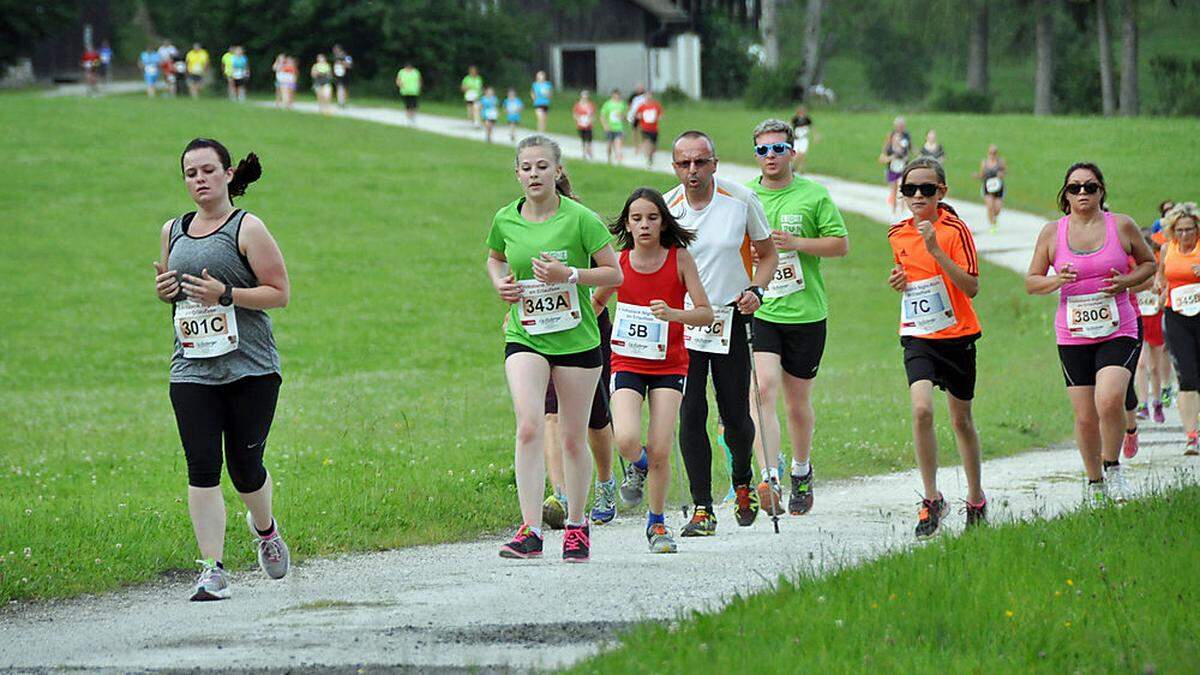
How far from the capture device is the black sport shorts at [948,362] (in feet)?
30.8

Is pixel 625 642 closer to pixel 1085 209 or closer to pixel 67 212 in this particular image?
pixel 1085 209

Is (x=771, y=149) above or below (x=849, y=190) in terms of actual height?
above

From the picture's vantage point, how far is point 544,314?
8.55 meters

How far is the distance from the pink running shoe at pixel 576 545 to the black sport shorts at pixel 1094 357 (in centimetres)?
309

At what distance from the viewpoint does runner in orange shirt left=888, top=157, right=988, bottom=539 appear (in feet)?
30.7

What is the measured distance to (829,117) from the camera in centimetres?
5566

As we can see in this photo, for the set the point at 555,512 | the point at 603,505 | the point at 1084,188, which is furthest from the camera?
the point at 603,505

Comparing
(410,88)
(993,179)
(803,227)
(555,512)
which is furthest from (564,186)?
(410,88)

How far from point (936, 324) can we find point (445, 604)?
3343mm

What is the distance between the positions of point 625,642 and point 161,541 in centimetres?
382

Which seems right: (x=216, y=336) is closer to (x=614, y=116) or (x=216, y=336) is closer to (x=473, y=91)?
(x=614, y=116)

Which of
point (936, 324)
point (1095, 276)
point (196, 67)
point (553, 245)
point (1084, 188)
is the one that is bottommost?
point (936, 324)

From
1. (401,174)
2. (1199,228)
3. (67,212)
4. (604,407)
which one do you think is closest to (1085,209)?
(604,407)

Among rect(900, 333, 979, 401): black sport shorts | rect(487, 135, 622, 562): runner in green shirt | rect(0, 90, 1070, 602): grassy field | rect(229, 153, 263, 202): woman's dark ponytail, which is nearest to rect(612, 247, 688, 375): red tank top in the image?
rect(487, 135, 622, 562): runner in green shirt
